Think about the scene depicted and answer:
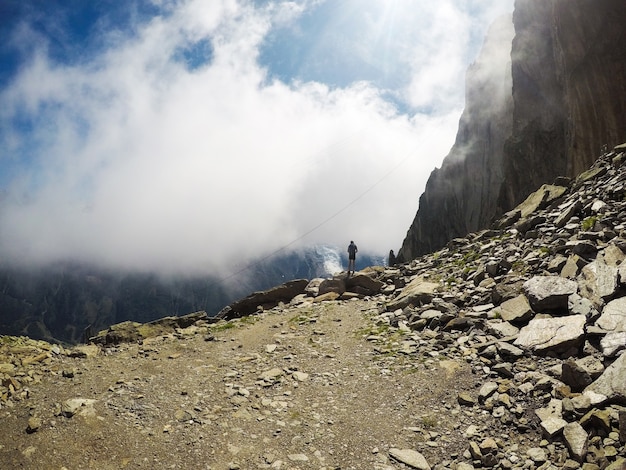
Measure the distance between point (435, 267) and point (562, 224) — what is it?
7192 mm

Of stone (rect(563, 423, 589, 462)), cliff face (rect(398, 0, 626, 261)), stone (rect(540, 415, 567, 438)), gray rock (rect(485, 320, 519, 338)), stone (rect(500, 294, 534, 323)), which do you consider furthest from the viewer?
cliff face (rect(398, 0, 626, 261))

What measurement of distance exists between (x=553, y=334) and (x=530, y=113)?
66.1 m

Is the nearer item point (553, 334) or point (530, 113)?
point (553, 334)

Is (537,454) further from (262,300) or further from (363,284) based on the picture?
(262,300)

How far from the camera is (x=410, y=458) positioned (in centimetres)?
730

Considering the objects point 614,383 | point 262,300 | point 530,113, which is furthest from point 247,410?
point 530,113

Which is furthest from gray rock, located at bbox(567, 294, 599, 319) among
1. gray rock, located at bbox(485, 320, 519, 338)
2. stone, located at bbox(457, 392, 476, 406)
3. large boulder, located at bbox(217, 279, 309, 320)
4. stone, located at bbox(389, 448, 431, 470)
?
large boulder, located at bbox(217, 279, 309, 320)

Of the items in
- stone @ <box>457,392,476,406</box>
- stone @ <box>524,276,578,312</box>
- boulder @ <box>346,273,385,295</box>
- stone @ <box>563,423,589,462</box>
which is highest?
boulder @ <box>346,273,385,295</box>

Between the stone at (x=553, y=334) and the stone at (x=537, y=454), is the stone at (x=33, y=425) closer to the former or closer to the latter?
the stone at (x=537, y=454)

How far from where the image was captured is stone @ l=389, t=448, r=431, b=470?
7.10 metres

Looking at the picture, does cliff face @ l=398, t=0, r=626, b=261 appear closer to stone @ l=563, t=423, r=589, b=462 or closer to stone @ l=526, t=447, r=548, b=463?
stone @ l=563, t=423, r=589, b=462

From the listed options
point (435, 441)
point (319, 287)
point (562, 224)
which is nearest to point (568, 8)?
point (562, 224)

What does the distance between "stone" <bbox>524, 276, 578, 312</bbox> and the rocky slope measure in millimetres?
51

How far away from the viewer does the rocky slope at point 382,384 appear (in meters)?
7.21
